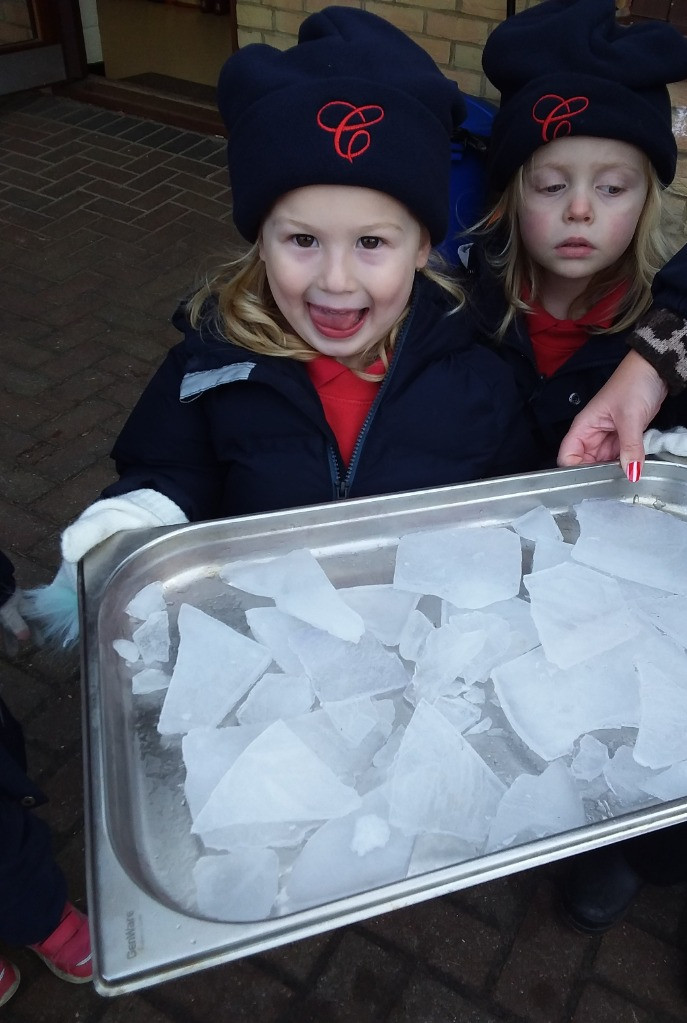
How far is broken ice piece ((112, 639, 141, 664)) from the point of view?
1.10 metres

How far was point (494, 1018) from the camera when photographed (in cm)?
156

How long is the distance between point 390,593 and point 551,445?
620 millimetres

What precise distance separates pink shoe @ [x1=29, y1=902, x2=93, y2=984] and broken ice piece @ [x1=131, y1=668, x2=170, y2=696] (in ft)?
2.57

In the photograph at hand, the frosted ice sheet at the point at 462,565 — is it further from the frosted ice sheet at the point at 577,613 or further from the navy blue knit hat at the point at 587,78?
the navy blue knit hat at the point at 587,78

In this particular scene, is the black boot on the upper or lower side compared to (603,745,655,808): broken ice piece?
lower

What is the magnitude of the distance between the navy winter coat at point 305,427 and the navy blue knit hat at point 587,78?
332 millimetres

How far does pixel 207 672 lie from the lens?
1059mm

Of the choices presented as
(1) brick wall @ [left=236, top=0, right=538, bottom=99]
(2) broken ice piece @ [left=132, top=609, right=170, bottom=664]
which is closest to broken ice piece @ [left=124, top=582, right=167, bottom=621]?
(2) broken ice piece @ [left=132, top=609, right=170, bottom=664]

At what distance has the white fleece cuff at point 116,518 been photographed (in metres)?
1.16

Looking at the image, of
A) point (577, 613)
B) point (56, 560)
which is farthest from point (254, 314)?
point (56, 560)

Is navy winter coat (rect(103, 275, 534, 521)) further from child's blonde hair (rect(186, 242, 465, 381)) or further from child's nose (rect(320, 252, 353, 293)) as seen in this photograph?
child's nose (rect(320, 252, 353, 293))

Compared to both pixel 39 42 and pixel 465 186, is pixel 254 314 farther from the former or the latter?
pixel 39 42

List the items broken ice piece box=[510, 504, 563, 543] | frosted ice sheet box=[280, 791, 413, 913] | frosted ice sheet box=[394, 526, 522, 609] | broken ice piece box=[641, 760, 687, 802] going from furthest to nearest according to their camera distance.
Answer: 1. broken ice piece box=[510, 504, 563, 543]
2. frosted ice sheet box=[394, 526, 522, 609]
3. broken ice piece box=[641, 760, 687, 802]
4. frosted ice sheet box=[280, 791, 413, 913]

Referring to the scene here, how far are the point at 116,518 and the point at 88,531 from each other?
0.16ft
